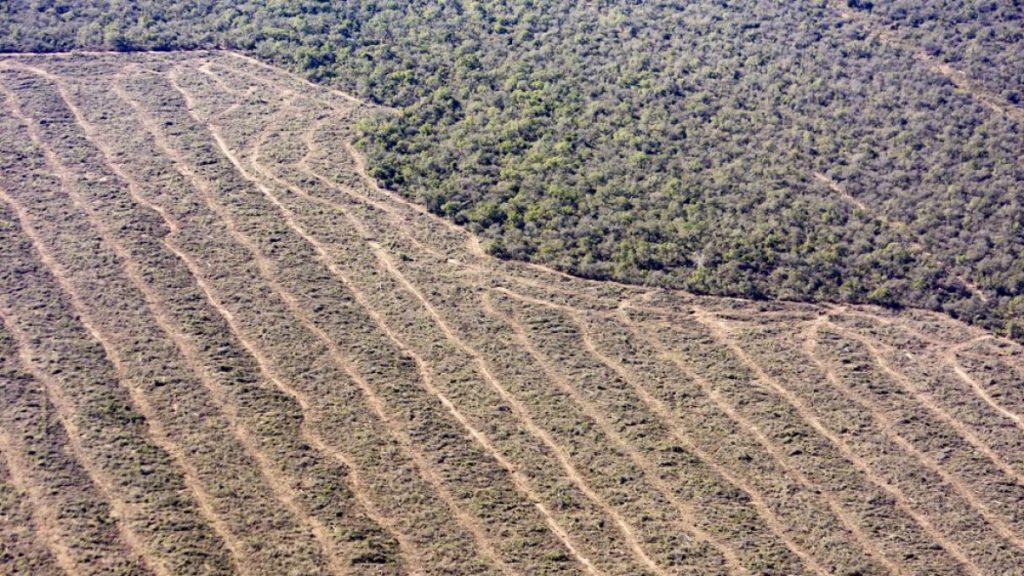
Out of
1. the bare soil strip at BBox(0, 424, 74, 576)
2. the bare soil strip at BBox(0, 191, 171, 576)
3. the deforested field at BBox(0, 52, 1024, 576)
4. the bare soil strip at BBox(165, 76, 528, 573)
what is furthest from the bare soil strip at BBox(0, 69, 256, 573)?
the bare soil strip at BBox(165, 76, 528, 573)

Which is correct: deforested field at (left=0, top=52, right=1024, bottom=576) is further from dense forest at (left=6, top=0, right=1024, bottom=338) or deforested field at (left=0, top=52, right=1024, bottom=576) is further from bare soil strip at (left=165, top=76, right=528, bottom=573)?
dense forest at (left=6, top=0, right=1024, bottom=338)

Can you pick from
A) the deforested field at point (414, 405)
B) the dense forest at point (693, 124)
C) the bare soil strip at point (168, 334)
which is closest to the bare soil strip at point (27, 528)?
the deforested field at point (414, 405)

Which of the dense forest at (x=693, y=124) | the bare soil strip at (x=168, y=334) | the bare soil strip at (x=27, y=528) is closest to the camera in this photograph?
the bare soil strip at (x=27, y=528)

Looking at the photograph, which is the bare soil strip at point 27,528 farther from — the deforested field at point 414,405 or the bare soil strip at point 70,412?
the bare soil strip at point 70,412

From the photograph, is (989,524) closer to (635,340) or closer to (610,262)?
(635,340)

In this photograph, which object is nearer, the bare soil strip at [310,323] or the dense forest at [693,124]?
the bare soil strip at [310,323]

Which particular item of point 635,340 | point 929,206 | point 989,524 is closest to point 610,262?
point 635,340
